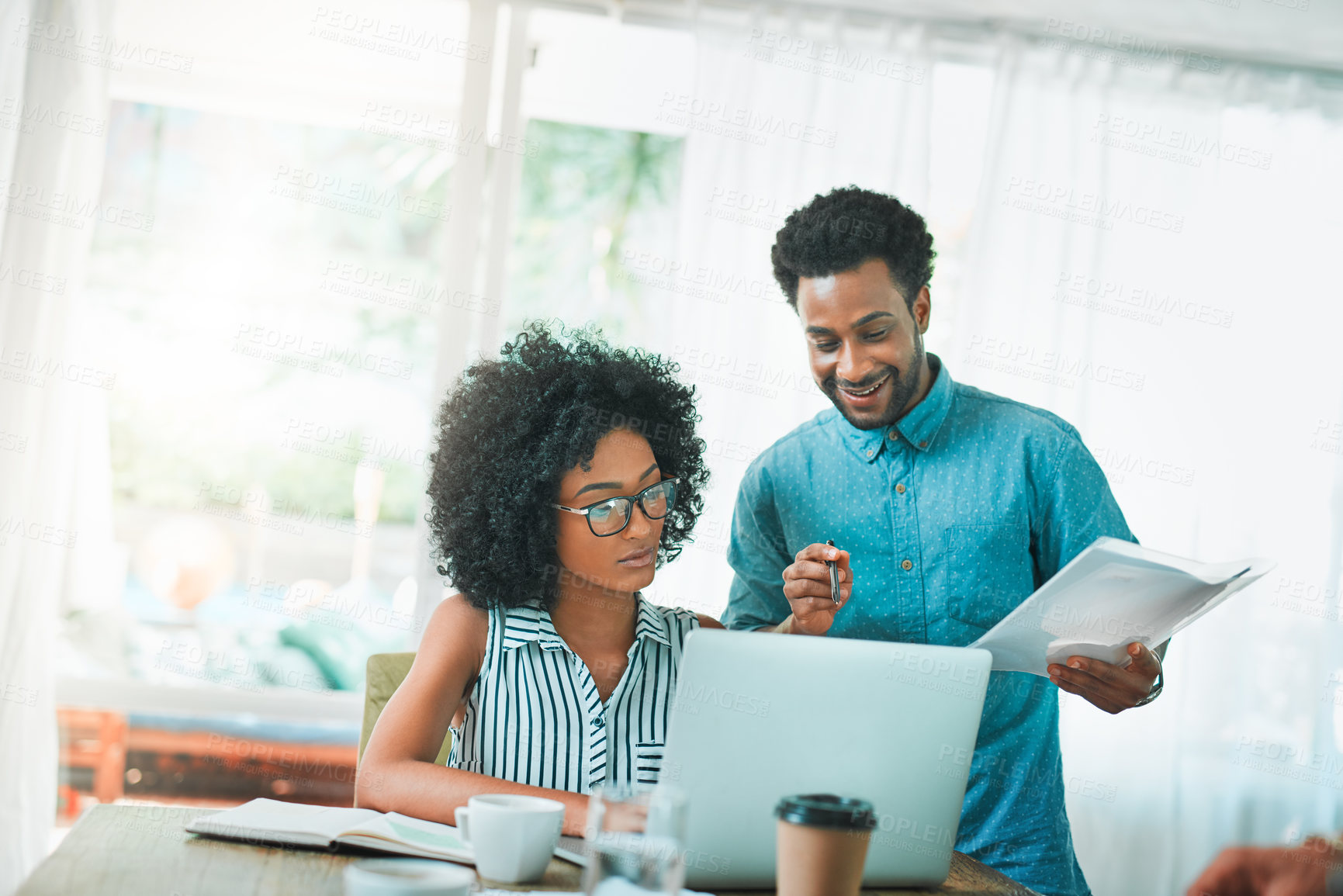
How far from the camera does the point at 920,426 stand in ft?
6.09

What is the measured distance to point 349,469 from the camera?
4.21 m

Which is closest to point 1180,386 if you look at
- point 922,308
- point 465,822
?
point 922,308

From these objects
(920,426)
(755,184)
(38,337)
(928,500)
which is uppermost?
(755,184)

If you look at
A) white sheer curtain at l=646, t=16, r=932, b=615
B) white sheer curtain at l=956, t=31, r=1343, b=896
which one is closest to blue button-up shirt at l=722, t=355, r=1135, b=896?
white sheer curtain at l=646, t=16, r=932, b=615

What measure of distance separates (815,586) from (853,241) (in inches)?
25.6

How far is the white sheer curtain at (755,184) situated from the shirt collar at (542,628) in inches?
52.6

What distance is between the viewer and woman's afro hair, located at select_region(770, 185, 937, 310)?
5.85ft

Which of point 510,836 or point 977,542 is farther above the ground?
point 977,542

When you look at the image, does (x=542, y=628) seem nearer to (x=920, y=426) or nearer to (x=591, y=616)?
(x=591, y=616)

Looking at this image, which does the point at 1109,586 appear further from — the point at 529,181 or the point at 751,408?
the point at 529,181

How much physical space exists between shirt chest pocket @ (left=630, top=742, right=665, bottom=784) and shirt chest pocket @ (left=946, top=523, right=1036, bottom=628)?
63cm

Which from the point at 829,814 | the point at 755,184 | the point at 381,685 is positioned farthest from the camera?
the point at 755,184

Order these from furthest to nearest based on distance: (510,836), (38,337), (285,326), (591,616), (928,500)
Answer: (285,326) < (38,337) < (928,500) < (591,616) < (510,836)

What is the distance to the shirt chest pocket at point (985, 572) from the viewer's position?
1788 millimetres
